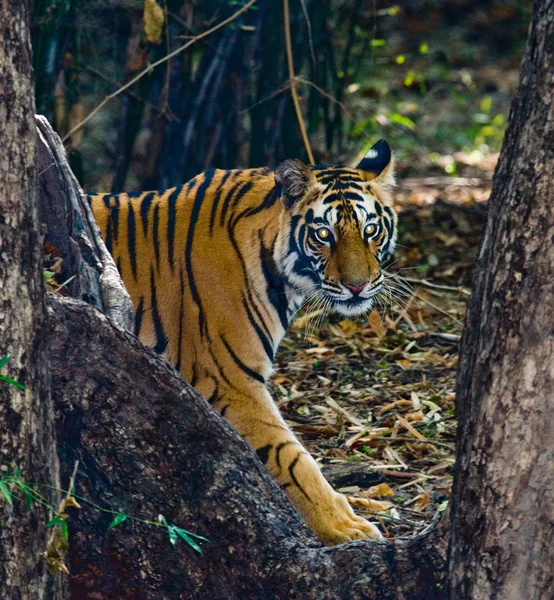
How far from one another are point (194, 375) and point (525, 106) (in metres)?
1.94

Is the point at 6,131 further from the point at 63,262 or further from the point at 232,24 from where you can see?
the point at 232,24

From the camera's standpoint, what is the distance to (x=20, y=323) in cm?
197

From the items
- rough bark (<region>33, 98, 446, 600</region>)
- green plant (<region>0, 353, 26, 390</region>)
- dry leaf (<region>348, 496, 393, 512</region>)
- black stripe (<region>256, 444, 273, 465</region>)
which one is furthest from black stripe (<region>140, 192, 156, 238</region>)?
green plant (<region>0, 353, 26, 390</region>)

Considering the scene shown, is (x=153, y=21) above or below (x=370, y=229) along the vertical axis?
above

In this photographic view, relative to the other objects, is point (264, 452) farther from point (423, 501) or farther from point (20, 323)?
point (20, 323)

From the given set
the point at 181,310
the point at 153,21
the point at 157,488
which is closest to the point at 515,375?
the point at 157,488

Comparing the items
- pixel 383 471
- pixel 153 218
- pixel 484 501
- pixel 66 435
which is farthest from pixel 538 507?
pixel 153 218

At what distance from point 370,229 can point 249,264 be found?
1.45ft

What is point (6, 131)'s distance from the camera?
1.92m

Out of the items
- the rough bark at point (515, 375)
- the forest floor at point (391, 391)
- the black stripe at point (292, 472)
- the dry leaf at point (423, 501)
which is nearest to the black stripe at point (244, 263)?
the forest floor at point (391, 391)

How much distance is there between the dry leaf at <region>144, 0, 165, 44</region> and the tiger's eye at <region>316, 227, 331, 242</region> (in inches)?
63.1

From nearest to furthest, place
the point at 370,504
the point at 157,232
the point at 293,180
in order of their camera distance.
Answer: the point at 370,504
the point at 293,180
the point at 157,232

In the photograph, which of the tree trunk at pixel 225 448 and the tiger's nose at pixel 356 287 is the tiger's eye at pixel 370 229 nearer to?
the tiger's nose at pixel 356 287

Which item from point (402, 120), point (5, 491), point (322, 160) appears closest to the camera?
point (5, 491)
